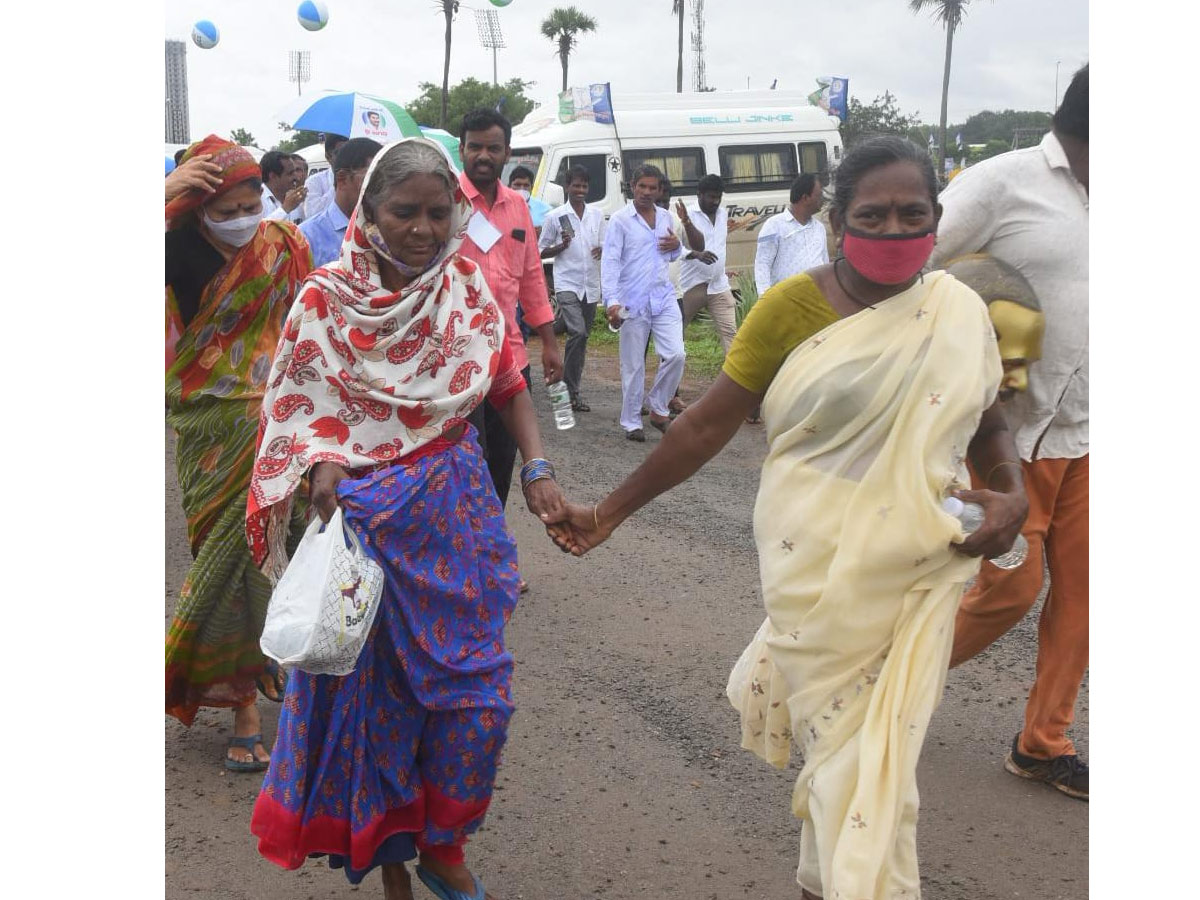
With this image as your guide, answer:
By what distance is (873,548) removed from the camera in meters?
2.78

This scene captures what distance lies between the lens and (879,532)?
2.79 m

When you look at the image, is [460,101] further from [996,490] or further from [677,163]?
[996,490]

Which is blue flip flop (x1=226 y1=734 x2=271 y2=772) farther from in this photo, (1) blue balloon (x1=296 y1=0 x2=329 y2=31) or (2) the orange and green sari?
(1) blue balloon (x1=296 y1=0 x2=329 y2=31)

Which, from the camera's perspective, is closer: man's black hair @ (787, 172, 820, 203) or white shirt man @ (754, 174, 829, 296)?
man's black hair @ (787, 172, 820, 203)

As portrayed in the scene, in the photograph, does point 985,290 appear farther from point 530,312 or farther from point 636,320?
point 636,320

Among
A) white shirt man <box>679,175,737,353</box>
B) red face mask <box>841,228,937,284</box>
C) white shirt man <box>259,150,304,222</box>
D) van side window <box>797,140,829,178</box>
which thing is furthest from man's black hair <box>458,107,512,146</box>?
van side window <box>797,140,829,178</box>

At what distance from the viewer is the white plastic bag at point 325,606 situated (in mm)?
2951

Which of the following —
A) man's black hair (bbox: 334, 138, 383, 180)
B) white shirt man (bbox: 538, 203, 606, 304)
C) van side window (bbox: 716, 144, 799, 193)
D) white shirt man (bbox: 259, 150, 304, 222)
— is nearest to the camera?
man's black hair (bbox: 334, 138, 383, 180)

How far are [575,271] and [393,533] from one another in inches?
365

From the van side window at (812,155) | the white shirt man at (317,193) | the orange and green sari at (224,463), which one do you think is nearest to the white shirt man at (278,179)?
the white shirt man at (317,193)

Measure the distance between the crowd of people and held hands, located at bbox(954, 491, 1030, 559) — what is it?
1 cm

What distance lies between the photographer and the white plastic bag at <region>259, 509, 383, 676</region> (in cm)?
295

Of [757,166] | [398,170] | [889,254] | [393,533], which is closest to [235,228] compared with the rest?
[398,170]

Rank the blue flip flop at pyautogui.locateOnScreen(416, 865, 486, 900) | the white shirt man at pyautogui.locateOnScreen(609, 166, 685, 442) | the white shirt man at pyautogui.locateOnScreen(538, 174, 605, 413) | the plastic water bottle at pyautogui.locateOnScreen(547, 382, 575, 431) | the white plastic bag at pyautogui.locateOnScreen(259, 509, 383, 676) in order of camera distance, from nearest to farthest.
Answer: the white plastic bag at pyautogui.locateOnScreen(259, 509, 383, 676) → the blue flip flop at pyautogui.locateOnScreen(416, 865, 486, 900) → the plastic water bottle at pyautogui.locateOnScreen(547, 382, 575, 431) → the white shirt man at pyautogui.locateOnScreen(609, 166, 685, 442) → the white shirt man at pyautogui.locateOnScreen(538, 174, 605, 413)
